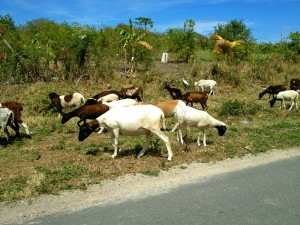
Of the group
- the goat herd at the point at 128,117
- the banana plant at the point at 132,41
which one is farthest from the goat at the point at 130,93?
the banana plant at the point at 132,41

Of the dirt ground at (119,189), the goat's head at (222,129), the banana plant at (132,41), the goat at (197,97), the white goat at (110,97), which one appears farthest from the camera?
the banana plant at (132,41)

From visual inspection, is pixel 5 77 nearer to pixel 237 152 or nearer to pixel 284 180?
pixel 237 152

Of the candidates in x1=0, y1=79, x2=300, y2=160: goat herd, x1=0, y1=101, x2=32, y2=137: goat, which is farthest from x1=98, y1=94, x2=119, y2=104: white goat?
x1=0, y1=101, x2=32, y2=137: goat

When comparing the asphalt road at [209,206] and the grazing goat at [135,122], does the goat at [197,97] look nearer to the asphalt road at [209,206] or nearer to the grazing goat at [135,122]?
the grazing goat at [135,122]

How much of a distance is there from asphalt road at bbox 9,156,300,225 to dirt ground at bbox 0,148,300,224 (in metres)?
0.22

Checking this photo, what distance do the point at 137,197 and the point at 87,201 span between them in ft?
3.01

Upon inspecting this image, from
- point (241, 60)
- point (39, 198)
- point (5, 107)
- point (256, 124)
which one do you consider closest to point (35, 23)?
point (241, 60)

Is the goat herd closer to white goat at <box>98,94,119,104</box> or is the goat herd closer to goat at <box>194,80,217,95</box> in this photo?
white goat at <box>98,94,119,104</box>

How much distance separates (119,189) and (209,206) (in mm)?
1785

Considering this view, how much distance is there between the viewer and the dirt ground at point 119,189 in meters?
5.66

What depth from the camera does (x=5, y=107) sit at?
9.92 metres

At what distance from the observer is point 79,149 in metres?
8.95

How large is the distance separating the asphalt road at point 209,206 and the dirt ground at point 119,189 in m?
0.22

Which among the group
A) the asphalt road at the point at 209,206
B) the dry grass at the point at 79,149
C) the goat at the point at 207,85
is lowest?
the asphalt road at the point at 209,206
